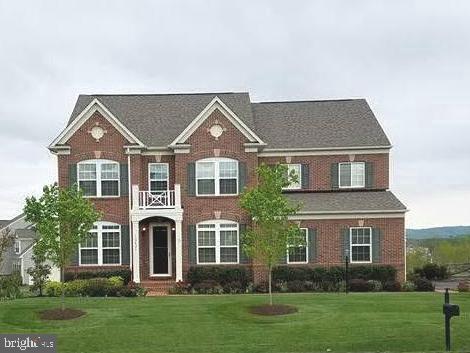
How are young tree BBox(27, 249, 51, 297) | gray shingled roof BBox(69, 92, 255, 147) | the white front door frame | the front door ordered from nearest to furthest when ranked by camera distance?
1. young tree BBox(27, 249, 51, 297)
2. the white front door frame
3. the front door
4. gray shingled roof BBox(69, 92, 255, 147)

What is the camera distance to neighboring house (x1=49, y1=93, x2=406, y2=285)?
1254 inches

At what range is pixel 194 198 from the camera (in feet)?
106

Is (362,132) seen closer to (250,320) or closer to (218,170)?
(218,170)

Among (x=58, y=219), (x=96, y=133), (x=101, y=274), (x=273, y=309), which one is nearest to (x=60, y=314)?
(x=58, y=219)

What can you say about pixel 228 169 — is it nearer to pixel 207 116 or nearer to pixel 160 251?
pixel 207 116

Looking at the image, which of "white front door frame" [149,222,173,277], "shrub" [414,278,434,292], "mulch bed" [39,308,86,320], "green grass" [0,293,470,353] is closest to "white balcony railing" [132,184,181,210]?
"white front door frame" [149,222,173,277]

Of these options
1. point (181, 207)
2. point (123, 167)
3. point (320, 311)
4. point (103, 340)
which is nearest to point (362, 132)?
point (181, 207)

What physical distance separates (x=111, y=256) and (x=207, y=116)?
849 centimetres

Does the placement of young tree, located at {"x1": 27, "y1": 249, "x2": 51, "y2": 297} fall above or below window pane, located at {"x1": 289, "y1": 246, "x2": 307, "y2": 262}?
below

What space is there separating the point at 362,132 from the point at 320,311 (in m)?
15.6

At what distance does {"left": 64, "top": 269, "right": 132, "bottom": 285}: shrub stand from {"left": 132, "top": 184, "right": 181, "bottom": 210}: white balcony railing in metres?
3.26

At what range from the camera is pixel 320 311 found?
69.9ft

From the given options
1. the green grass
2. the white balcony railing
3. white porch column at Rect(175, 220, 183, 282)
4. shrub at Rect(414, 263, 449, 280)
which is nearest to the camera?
the green grass

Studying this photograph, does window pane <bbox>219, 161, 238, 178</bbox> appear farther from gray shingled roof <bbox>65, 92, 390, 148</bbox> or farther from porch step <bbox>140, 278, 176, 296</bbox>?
porch step <bbox>140, 278, 176, 296</bbox>
